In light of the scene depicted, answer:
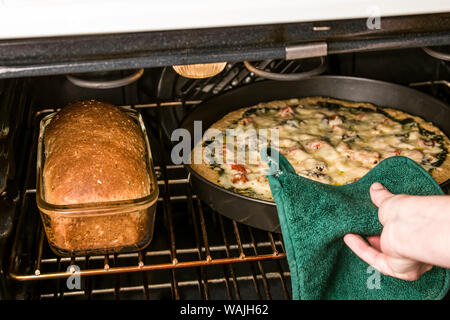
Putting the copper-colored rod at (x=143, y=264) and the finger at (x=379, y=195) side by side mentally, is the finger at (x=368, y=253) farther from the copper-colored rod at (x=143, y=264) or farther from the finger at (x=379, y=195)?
the copper-colored rod at (x=143, y=264)

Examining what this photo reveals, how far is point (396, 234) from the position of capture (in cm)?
80

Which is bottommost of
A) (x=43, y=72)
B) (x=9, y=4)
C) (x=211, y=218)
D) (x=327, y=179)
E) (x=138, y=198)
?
(x=211, y=218)

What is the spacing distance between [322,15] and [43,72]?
0.44m

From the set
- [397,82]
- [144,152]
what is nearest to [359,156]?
[397,82]

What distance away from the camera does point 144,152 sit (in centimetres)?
121

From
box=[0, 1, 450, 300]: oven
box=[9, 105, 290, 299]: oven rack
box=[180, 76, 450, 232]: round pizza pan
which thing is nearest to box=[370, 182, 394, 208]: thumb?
box=[0, 1, 450, 300]: oven

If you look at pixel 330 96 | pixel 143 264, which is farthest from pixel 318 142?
pixel 143 264

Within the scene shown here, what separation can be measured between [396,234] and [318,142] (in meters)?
0.61

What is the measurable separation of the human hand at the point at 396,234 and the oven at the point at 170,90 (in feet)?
0.83

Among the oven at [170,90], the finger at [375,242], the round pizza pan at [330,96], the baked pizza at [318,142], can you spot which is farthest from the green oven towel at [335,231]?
the round pizza pan at [330,96]

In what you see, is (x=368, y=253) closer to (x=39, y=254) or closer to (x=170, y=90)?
(x=39, y=254)

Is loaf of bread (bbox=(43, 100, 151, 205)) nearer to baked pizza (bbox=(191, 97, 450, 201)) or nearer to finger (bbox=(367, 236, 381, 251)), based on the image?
baked pizza (bbox=(191, 97, 450, 201))

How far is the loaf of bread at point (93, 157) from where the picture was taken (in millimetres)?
1025
